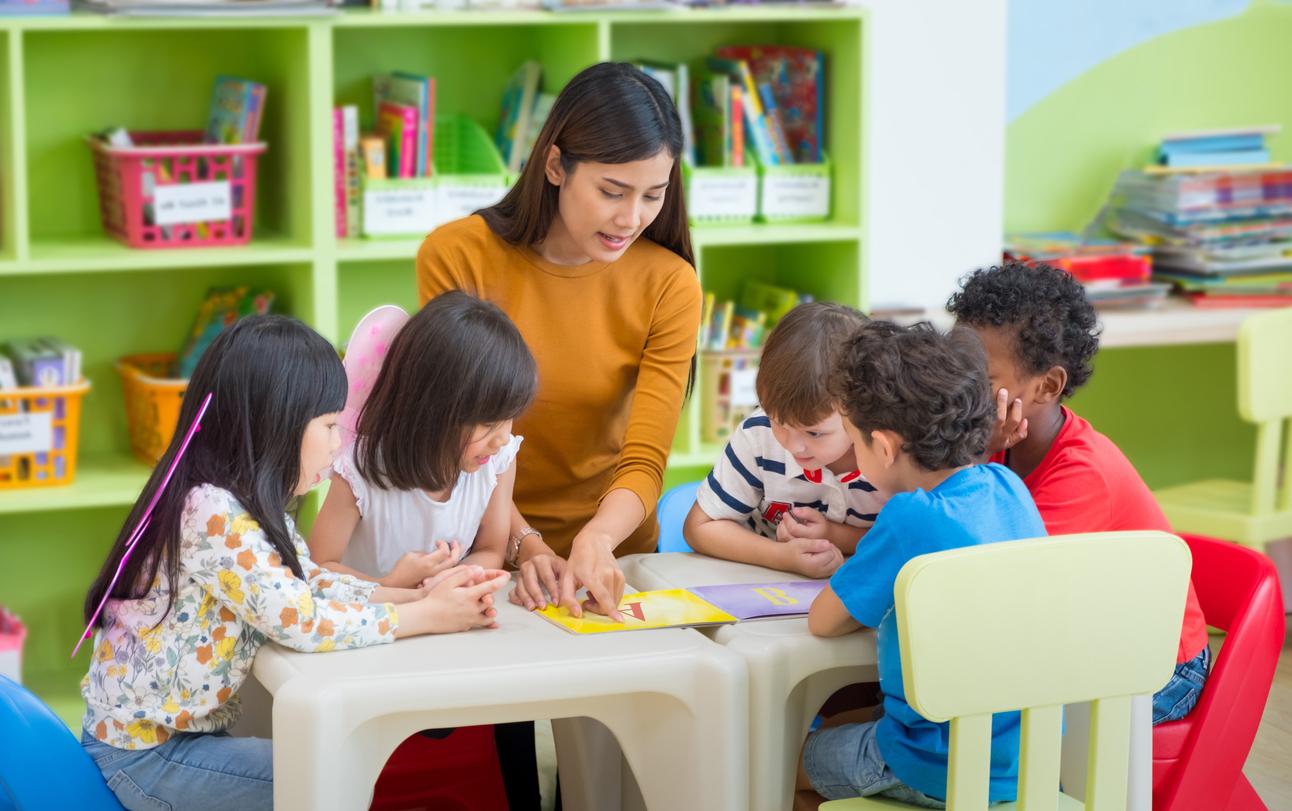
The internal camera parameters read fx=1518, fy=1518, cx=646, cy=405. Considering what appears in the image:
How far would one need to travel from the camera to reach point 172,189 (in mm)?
2807

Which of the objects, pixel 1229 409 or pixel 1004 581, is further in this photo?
pixel 1229 409

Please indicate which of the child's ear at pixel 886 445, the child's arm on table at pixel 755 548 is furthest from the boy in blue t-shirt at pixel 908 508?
the child's arm on table at pixel 755 548

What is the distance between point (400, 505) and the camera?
179cm

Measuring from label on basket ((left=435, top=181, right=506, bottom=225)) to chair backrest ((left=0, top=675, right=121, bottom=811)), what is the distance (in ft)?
5.30

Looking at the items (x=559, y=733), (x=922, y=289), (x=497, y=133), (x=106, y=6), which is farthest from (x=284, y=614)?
(x=922, y=289)

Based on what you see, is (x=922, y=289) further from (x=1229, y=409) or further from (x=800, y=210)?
(x=1229, y=409)

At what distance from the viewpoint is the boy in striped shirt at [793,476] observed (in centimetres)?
180

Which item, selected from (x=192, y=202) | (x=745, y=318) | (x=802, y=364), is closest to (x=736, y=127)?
(x=745, y=318)

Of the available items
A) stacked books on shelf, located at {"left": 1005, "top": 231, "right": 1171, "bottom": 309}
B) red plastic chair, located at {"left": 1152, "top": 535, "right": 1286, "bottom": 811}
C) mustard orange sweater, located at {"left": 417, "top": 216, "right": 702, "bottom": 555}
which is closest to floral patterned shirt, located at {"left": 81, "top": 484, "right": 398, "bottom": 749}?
mustard orange sweater, located at {"left": 417, "top": 216, "right": 702, "bottom": 555}

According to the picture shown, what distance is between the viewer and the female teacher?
186 cm

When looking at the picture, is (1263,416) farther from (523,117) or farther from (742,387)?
(523,117)

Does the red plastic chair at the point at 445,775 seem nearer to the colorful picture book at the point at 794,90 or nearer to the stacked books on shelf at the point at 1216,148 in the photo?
the colorful picture book at the point at 794,90

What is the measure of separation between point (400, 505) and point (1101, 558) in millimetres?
800

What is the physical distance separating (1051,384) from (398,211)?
1.56 m
